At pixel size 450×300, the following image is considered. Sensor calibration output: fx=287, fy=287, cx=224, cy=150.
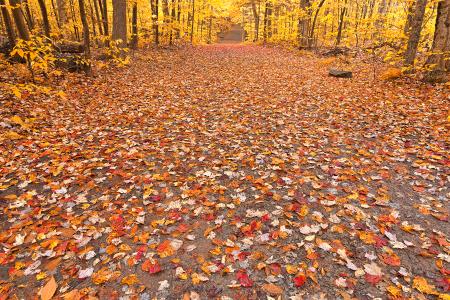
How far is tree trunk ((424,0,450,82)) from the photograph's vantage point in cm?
960

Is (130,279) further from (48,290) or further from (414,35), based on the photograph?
(414,35)

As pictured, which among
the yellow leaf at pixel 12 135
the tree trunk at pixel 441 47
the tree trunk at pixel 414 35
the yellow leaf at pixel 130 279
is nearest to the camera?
the yellow leaf at pixel 130 279

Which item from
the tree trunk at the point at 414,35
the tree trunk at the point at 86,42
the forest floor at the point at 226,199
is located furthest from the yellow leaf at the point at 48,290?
the tree trunk at the point at 414,35

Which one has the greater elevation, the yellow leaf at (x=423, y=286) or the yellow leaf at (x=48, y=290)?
the yellow leaf at (x=423, y=286)

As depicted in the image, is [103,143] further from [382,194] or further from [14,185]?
[382,194]

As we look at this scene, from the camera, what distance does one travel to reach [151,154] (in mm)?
6496

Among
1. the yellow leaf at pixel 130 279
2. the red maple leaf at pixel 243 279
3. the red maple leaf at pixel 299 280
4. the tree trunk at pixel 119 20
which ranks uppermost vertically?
the tree trunk at pixel 119 20

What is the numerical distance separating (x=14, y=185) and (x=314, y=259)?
5353 millimetres

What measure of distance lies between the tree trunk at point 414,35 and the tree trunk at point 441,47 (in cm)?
74

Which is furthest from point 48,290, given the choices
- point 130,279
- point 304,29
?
point 304,29

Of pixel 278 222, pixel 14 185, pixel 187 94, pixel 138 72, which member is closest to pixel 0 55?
pixel 138 72

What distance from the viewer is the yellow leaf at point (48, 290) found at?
10.9ft

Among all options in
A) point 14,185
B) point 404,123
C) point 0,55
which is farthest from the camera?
point 0,55

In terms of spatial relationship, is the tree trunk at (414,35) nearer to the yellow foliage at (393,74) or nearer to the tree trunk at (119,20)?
the yellow foliage at (393,74)
